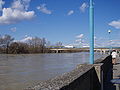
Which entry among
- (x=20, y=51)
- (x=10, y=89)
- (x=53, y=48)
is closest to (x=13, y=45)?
(x=20, y=51)

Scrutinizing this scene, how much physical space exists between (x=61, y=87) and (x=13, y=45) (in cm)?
9170

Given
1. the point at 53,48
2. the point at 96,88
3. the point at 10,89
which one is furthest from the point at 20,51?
the point at 96,88

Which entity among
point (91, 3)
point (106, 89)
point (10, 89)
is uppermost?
point (91, 3)

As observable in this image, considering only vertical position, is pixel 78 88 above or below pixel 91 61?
below

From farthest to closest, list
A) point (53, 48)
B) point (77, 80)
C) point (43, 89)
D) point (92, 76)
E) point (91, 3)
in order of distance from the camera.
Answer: point (53, 48)
point (91, 3)
point (92, 76)
point (77, 80)
point (43, 89)

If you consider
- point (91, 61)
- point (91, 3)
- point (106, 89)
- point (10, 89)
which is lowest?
point (10, 89)

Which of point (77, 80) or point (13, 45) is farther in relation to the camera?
point (13, 45)

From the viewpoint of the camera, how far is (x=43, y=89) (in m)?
2.90

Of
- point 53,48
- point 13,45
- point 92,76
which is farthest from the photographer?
point 53,48

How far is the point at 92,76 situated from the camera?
5.88 meters

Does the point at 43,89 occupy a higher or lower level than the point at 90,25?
lower

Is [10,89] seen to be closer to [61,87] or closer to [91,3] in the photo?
[91,3]

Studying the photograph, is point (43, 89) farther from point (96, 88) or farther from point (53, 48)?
point (53, 48)

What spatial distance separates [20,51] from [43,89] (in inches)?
3677
